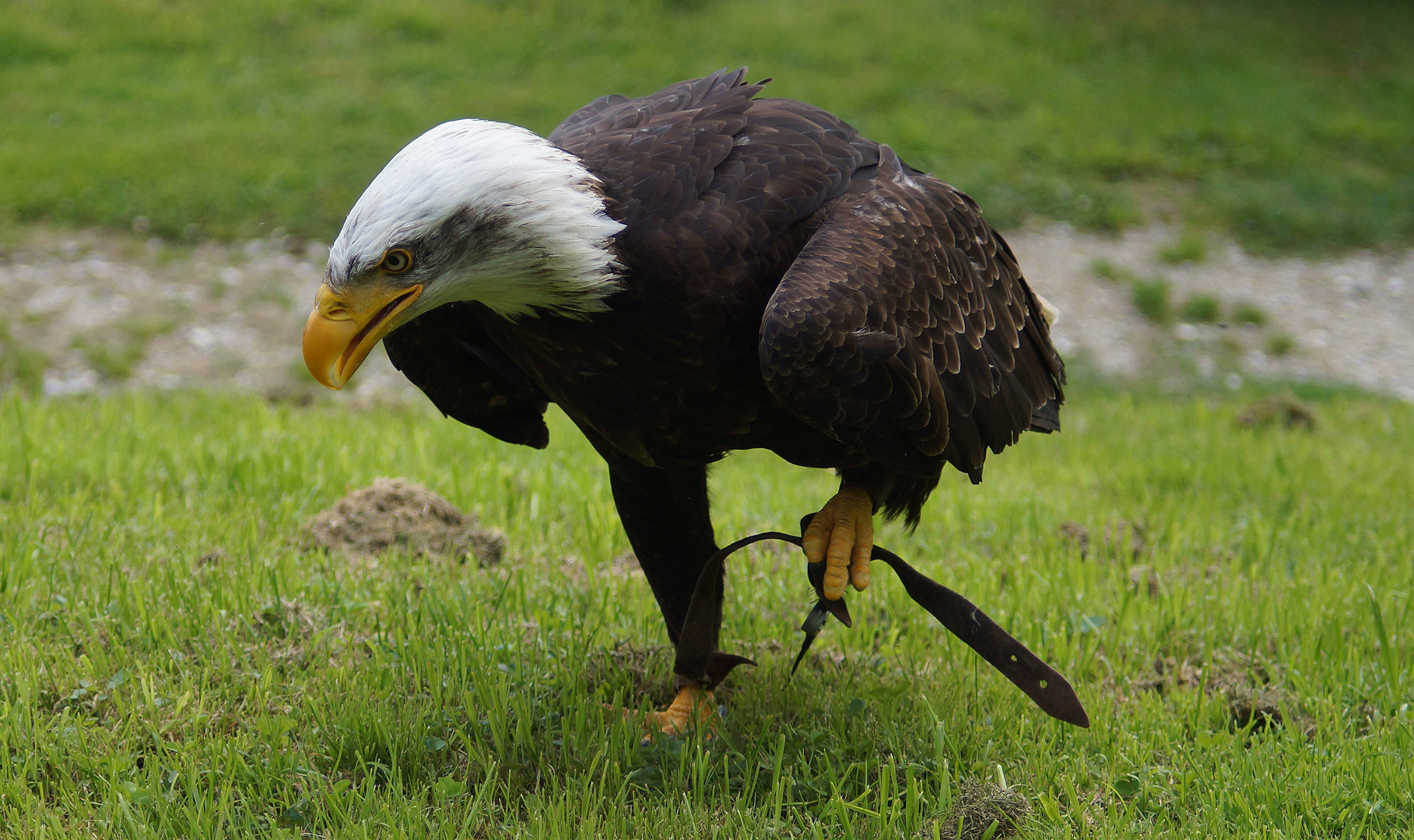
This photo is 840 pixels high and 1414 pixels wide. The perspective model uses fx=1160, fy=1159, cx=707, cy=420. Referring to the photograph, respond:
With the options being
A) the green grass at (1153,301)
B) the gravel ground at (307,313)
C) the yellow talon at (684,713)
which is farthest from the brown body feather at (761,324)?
the green grass at (1153,301)

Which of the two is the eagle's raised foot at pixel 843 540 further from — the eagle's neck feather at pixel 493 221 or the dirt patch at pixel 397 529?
the dirt patch at pixel 397 529

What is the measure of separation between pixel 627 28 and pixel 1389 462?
1057 centimetres

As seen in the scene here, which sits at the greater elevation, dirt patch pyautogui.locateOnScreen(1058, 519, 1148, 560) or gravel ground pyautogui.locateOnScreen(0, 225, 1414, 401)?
dirt patch pyautogui.locateOnScreen(1058, 519, 1148, 560)

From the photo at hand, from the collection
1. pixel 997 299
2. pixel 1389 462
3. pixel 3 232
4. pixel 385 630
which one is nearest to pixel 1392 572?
pixel 1389 462

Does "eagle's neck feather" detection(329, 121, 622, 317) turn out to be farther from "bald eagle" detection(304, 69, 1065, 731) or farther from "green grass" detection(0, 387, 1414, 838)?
"green grass" detection(0, 387, 1414, 838)

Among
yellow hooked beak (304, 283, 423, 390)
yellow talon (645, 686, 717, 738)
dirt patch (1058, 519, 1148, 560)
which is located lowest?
dirt patch (1058, 519, 1148, 560)

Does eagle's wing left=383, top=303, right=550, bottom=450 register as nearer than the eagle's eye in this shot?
No

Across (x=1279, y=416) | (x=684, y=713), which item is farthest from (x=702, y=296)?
(x=1279, y=416)

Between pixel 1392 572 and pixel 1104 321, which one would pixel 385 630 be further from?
pixel 1104 321

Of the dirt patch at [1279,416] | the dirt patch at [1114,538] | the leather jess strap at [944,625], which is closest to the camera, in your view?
the leather jess strap at [944,625]

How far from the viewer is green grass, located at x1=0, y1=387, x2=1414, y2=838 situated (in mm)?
2855

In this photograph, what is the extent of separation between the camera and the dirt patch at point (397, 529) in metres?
4.33

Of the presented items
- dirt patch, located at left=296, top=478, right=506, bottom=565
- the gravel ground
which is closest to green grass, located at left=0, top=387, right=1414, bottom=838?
dirt patch, located at left=296, top=478, right=506, bottom=565

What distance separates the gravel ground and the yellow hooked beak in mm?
4856
